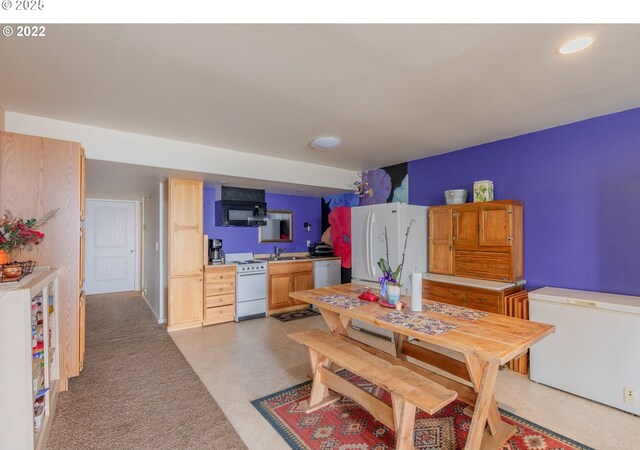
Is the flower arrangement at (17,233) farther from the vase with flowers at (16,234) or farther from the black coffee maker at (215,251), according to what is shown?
the black coffee maker at (215,251)

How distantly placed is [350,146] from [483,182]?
1.58 metres

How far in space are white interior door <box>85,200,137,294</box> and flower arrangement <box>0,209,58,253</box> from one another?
4.47 m

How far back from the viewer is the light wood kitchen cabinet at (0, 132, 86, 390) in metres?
2.37

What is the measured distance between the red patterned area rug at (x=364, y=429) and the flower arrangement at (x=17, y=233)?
2081 mm

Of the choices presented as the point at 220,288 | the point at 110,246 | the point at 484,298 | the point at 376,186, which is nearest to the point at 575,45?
the point at 484,298

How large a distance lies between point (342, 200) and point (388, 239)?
208 cm

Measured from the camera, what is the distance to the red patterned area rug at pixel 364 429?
1.91 meters

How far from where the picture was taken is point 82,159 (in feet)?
8.79

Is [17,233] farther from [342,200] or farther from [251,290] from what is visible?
[342,200]

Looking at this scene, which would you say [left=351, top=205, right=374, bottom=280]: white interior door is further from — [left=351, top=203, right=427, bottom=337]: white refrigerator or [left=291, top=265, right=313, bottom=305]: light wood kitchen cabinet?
[left=291, top=265, right=313, bottom=305]: light wood kitchen cabinet

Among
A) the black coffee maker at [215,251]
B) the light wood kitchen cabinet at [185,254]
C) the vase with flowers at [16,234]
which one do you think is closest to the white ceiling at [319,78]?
the vase with flowers at [16,234]

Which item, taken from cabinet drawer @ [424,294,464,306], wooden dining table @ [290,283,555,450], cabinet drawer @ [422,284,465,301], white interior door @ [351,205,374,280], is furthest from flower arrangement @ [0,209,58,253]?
cabinet drawer @ [422,284,465,301]

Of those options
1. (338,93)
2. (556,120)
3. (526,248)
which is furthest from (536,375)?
(338,93)

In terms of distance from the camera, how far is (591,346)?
7.89 ft
